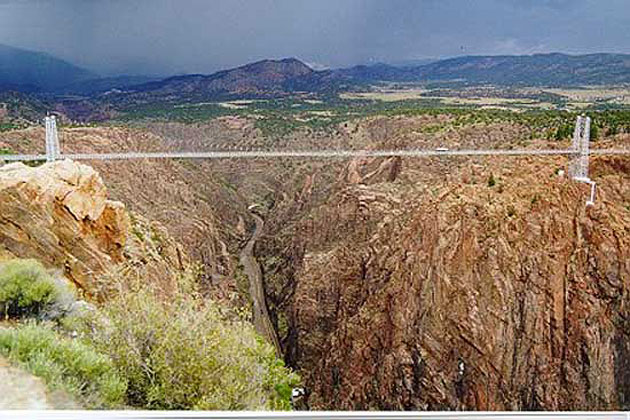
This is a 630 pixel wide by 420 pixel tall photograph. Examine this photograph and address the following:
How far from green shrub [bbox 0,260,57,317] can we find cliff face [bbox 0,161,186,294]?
1.51ft

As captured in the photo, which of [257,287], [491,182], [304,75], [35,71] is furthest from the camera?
[257,287]

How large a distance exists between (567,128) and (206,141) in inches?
291

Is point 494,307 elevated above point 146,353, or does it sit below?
below

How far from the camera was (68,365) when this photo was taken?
2.26m

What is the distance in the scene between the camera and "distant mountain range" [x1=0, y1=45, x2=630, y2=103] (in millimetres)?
3861

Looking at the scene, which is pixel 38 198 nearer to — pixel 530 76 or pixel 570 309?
pixel 530 76

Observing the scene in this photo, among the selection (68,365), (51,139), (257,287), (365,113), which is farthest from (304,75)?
(257,287)

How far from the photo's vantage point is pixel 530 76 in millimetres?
5098

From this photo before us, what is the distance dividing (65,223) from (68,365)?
5.98ft

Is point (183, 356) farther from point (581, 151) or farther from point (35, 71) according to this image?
point (581, 151)

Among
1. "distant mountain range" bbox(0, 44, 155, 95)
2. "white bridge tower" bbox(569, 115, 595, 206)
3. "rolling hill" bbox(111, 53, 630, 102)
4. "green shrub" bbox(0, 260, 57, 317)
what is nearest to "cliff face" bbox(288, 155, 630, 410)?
"white bridge tower" bbox(569, 115, 595, 206)

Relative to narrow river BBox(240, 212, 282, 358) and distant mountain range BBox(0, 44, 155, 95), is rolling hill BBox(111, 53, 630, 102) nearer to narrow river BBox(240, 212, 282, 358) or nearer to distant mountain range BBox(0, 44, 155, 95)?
distant mountain range BBox(0, 44, 155, 95)

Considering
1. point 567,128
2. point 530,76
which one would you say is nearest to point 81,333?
point 530,76

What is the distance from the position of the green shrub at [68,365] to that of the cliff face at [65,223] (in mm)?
1188
